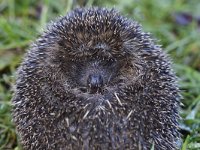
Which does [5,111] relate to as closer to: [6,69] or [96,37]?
[6,69]

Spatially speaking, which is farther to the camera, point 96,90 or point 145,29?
point 145,29

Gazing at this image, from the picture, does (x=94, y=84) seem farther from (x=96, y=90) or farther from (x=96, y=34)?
(x=96, y=34)

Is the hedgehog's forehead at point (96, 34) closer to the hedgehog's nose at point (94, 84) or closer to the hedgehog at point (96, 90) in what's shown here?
the hedgehog at point (96, 90)

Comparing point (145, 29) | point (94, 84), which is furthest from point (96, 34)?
point (145, 29)

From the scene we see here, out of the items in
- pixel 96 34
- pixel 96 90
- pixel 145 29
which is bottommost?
pixel 96 90

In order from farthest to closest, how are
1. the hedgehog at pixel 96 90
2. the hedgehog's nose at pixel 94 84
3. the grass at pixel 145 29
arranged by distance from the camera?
the grass at pixel 145 29
the hedgehog's nose at pixel 94 84
the hedgehog at pixel 96 90

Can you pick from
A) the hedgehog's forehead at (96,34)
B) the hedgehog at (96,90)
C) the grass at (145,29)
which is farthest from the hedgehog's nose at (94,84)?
the grass at (145,29)

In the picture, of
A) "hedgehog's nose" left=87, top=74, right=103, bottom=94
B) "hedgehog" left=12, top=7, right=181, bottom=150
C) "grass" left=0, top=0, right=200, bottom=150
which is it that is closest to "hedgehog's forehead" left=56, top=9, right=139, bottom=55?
"hedgehog" left=12, top=7, right=181, bottom=150
